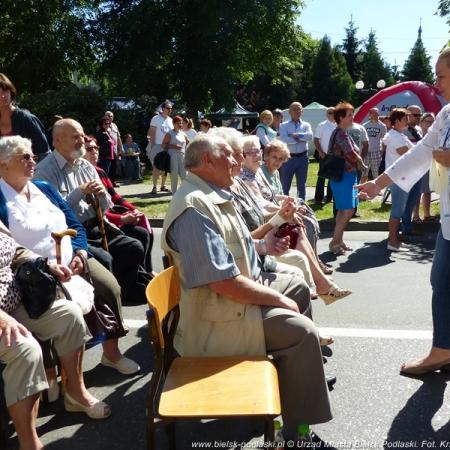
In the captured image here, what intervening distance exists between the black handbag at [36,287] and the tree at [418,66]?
6408 cm

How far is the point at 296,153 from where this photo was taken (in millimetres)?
9836

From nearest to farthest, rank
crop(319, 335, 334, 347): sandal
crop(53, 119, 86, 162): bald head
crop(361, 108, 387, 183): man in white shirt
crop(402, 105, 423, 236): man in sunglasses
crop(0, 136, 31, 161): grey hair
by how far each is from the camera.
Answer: crop(0, 136, 31, 161): grey hair, crop(319, 335, 334, 347): sandal, crop(53, 119, 86, 162): bald head, crop(402, 105, 423, 236): man in sunglasses, crop(361, 108, 387, 183): man in white shirt

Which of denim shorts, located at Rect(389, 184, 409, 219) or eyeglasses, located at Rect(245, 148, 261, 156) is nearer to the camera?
eyeglasses, located at Rect(245, 148, 261, 156)

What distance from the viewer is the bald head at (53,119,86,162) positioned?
170 inches

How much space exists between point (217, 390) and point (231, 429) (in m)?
0.78

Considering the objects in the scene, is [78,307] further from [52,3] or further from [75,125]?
[52,3]

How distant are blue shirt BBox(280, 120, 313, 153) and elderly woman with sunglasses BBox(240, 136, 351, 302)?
16.0 feet

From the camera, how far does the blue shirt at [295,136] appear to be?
9.90 metres

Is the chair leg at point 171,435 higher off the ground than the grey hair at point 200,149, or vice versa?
the grey hair at point 200,149

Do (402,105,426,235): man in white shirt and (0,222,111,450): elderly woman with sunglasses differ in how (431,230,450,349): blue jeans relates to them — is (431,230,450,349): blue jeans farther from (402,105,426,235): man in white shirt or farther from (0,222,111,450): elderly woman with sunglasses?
(402,105,426,235): man in white shirt

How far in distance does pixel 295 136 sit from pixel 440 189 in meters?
6.75

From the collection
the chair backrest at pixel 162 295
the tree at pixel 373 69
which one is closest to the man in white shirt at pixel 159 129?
the chair backrest at pixel 162 295

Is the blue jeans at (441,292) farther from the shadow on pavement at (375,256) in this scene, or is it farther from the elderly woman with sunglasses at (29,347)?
the shadow on pavement at (375,256)

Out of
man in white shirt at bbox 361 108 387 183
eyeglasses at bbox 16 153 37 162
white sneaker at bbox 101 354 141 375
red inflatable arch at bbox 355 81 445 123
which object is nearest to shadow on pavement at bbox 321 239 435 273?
white sneaker at bbox 101 354 141 375
